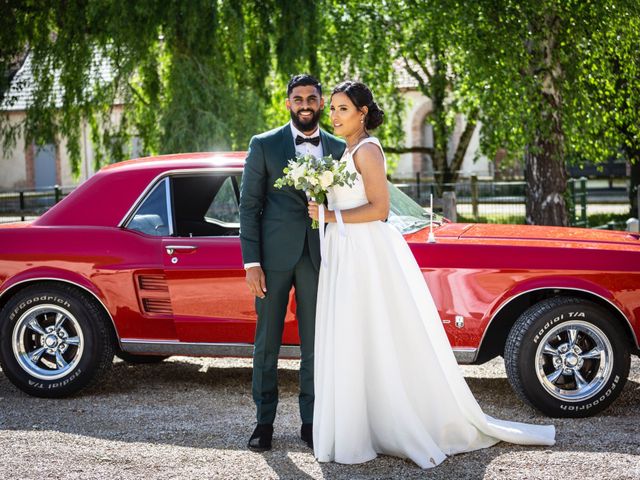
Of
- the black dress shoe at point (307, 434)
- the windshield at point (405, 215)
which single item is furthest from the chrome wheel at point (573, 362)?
the black dress shoe at point (307, 434)

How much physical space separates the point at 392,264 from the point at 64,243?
265 centimetres

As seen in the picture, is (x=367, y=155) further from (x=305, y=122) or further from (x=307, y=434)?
(x=307, y=434)

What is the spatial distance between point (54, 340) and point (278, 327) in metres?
2.08

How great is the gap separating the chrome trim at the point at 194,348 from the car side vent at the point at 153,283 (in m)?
0.36

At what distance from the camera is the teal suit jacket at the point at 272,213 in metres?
5.41

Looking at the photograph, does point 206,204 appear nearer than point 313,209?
No

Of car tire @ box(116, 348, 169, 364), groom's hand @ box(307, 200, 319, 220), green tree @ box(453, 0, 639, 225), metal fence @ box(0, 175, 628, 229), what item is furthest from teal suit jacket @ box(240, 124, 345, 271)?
metal fence @ box(0, 175, 628, 229)

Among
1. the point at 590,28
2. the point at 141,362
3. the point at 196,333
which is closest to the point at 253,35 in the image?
the point at 590,28

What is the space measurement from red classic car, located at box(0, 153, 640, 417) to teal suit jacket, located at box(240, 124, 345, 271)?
3.69 ft

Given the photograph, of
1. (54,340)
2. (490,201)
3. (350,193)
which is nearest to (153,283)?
(54,340)

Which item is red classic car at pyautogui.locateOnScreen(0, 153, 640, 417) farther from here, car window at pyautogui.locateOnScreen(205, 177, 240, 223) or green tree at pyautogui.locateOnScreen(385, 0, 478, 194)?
green tree at pyautogui.locateOnScreen(385, 0, 478, 194)

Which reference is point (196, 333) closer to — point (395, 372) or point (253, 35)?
point (395, 372)

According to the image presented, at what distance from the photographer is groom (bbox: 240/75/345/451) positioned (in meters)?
5.40

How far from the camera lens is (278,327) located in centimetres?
560
